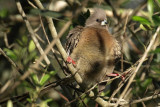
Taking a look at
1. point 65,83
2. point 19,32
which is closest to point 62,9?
point 19,32

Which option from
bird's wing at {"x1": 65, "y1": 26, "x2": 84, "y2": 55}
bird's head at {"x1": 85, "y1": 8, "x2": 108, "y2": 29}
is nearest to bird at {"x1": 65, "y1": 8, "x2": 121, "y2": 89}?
bird's wing at {"x1": 65, "y1": 26, "x2": 84, "y2": 55}

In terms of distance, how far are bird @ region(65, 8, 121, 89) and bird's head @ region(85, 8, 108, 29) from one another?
0.54 meters

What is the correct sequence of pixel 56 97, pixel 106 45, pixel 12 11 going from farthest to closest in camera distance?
1. pixel 12 11
2. pixel 56 97
3. pixel 106 45

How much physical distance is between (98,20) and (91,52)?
40.1 inches

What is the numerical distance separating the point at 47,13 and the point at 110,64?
1.51m

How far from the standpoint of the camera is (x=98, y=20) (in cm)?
466

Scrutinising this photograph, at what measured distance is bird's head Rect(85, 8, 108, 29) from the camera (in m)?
4.64

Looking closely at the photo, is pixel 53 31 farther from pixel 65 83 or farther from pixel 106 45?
pixel 106 45

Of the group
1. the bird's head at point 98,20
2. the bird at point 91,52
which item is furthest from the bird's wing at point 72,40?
the bird's head at point 98,20

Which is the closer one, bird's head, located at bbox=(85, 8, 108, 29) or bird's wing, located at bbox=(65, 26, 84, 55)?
bird's wing, located at bbox=(65, 26, 84, 55)

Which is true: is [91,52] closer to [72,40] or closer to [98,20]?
[72,40]

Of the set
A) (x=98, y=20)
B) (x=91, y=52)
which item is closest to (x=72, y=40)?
(x=91, y=52)

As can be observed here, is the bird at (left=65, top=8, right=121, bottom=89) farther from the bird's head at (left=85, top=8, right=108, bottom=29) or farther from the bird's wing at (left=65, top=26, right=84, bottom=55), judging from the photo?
the bird's head at (left=85, top=8, right=108, bottom=29)

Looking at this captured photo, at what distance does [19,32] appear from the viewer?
589 cm
